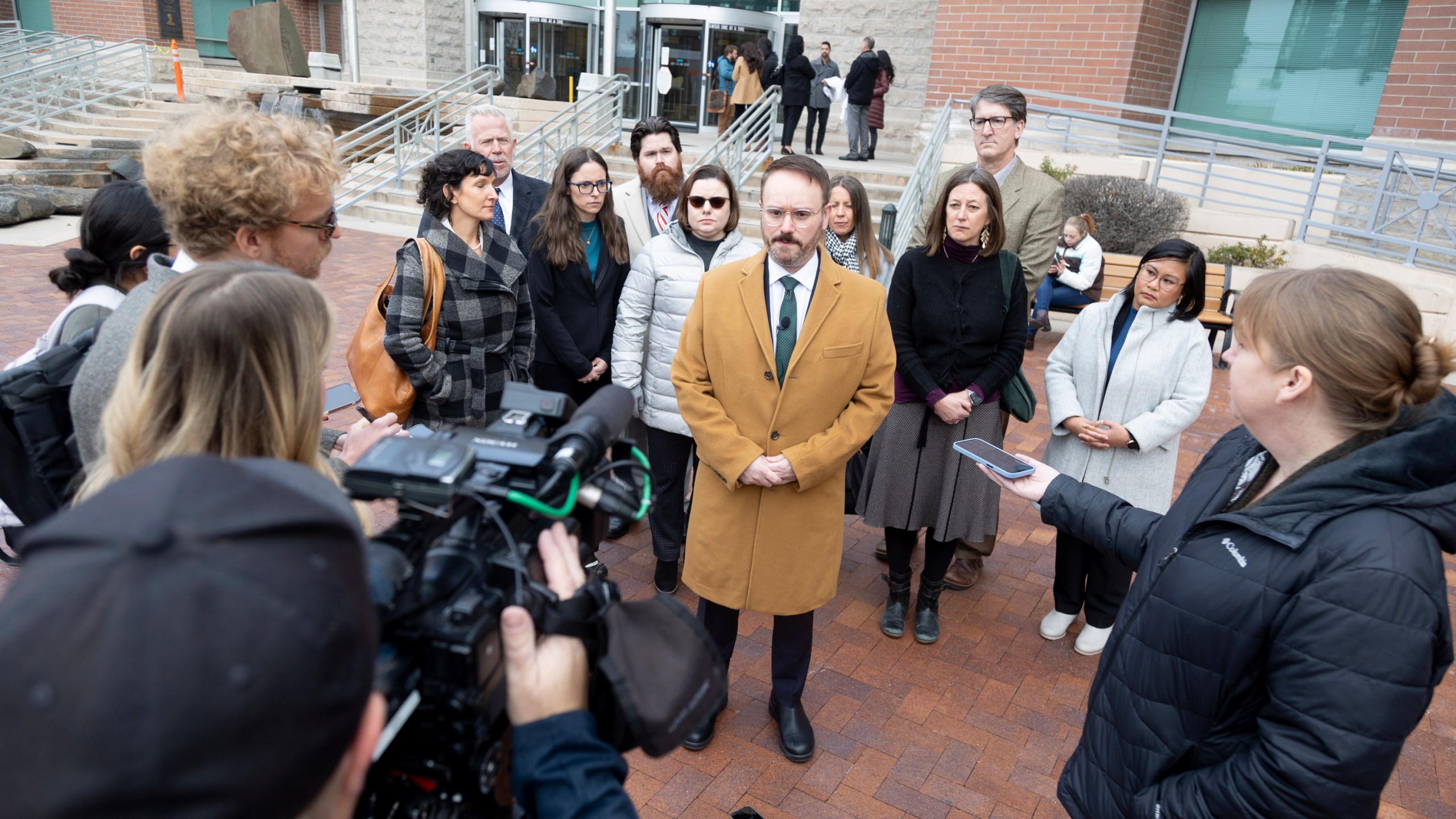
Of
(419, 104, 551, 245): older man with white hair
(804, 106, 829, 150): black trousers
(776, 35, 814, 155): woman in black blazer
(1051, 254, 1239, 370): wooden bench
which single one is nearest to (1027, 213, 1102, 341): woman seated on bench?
(1051, 254, 1239, 370): wooden bench

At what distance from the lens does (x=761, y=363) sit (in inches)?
111

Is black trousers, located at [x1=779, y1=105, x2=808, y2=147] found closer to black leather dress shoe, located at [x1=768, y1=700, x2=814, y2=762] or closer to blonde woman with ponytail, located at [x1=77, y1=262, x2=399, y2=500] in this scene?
black leather dress shoe, located at [x1=768, y1=700, x2=814, y2=762]

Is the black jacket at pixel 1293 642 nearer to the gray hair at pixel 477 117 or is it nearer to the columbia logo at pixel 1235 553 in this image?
the columbia logo at pixel 1235 553

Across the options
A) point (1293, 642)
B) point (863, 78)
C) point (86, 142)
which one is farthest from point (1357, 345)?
point (86, 142)

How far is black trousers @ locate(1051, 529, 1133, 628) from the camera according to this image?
362cm

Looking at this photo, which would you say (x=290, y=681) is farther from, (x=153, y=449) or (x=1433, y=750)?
(x=1433, y=750)

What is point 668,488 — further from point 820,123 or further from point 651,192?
point 820,123

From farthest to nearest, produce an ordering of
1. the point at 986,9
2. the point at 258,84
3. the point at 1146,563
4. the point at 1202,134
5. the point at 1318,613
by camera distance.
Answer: the point at 258,84, the point at 986,9, the point at 1202,134, the point at 1146,563, the point at 1318,613

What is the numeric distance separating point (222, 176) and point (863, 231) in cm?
327

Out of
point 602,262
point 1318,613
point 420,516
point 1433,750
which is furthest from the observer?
point 602,262

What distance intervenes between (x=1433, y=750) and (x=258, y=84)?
69.1ft

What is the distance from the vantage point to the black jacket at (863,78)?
39.8 ft

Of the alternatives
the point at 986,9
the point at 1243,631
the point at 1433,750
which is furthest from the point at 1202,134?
the point at 1243,631

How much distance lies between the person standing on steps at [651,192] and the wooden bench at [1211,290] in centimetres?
486
